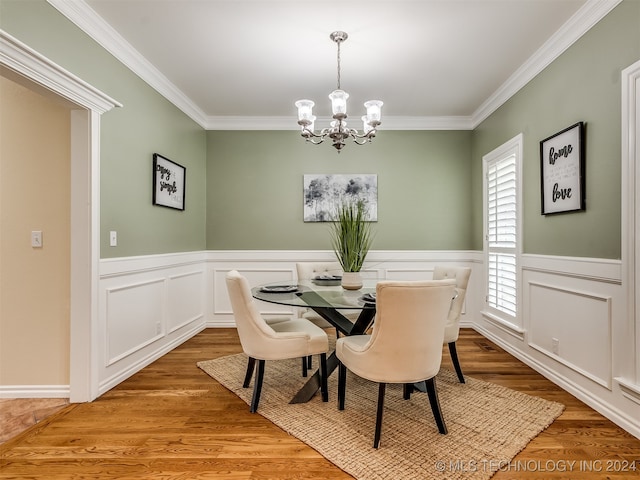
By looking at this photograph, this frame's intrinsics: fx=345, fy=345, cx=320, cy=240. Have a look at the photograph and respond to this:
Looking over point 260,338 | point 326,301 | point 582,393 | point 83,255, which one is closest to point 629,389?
point 582,393

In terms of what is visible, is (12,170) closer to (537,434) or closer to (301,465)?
(301,465)

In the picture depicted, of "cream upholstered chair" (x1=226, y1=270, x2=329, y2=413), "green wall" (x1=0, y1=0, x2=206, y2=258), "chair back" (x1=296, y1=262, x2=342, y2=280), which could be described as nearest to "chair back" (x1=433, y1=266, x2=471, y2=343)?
"cream upholstered chair" (x1=226, y1=270, x2=329, y2=413)

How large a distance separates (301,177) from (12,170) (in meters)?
2.81

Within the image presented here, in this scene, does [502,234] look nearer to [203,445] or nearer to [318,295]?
[318,295]

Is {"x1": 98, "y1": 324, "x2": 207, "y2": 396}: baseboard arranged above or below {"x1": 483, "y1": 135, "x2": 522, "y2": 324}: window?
below

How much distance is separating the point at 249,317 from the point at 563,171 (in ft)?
8.34

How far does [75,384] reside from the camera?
2406mm

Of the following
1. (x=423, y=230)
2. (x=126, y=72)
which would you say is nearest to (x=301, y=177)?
(x=423, y=230)

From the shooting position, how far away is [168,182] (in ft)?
11.5

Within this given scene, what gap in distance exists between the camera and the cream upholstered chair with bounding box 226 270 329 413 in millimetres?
2180

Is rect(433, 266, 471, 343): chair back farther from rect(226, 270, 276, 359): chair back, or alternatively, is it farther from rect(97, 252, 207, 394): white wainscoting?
rect(97, 252, 207, 394): white wainscoting

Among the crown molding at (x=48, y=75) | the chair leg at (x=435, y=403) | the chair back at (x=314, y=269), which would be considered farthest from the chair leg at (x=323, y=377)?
the crown molding at (x=48, y=75)

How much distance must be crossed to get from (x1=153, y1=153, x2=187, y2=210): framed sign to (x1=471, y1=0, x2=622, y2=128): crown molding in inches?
A: 136

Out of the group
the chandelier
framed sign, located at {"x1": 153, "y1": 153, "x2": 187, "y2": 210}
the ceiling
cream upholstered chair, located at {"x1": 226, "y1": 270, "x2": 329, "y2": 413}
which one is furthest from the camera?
framed sign, located at {"x1": 153, "y1": 153, "x2": 187, "y2": 210}
